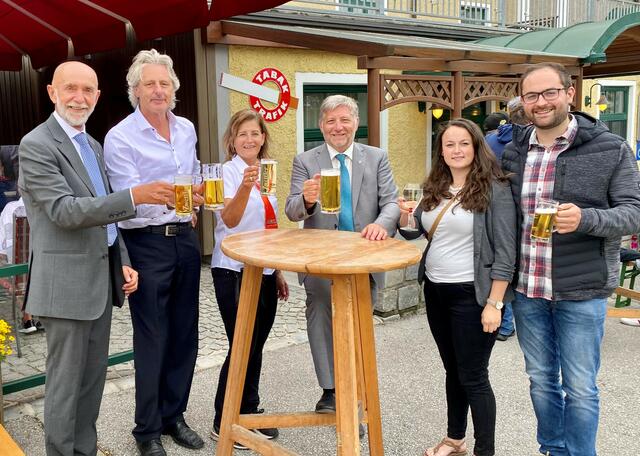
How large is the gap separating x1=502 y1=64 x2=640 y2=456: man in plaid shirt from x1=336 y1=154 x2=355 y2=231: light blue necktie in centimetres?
84

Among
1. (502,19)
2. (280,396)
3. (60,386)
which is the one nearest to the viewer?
(60,386)

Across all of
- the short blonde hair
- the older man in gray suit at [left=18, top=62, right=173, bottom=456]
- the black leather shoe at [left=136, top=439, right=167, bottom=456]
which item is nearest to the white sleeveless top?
the short blonde hair

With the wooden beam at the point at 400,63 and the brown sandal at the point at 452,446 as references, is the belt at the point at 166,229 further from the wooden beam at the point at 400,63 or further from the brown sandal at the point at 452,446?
the wooden beam at the point at 400,63

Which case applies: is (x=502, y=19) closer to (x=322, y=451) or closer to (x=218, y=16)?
(x=218, y=16)

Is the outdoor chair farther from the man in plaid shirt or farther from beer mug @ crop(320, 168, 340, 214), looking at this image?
the man in plaid shirt

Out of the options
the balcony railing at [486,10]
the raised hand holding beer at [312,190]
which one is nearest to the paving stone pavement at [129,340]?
the raised hand holding beer at [312,190]

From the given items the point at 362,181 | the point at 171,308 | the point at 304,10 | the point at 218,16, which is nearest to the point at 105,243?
the point at 171,308

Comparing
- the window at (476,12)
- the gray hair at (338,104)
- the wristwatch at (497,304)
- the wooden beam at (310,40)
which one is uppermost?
the window at (476,12)

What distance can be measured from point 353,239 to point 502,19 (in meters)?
9.76

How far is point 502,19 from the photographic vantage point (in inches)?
435

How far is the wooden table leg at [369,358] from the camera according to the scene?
271cm

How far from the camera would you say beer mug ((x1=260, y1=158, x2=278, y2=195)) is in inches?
107

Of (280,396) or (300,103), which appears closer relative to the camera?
(280,396)

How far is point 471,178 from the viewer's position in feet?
8.85
